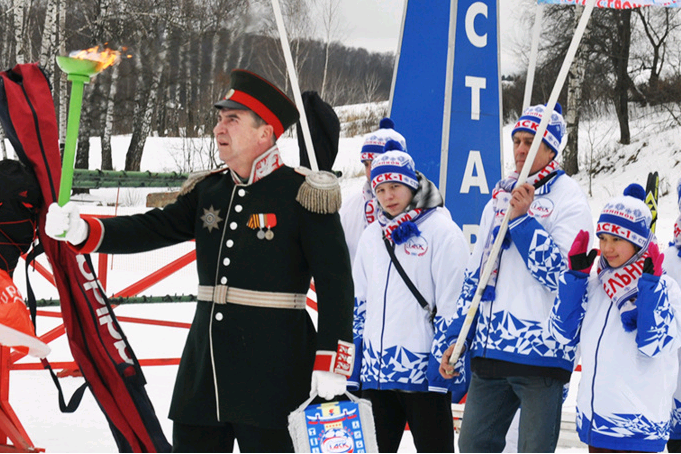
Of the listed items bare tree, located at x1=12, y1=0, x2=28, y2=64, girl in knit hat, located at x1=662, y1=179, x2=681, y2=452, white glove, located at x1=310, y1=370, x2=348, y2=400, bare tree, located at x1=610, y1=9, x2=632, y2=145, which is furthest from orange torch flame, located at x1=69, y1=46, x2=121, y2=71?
bare tree, located at x1=610, y1=9, x2=632, y2=145

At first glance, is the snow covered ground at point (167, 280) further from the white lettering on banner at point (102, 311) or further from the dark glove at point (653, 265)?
the dark glove at point (653, 265)

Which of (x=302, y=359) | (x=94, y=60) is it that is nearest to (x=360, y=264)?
(x=302, y=359)

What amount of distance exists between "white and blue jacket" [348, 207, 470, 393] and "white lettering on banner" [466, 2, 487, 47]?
161 cm

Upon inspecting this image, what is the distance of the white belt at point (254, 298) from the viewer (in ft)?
9.44

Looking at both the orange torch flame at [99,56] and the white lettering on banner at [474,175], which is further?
the white lettering on banner at [474,175]

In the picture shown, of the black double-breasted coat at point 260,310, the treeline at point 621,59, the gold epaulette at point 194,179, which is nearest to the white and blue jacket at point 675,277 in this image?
the black double-breasted coat at point 260,310

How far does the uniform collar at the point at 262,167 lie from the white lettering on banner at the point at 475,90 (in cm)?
252

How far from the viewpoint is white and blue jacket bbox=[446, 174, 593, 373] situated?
345 cm

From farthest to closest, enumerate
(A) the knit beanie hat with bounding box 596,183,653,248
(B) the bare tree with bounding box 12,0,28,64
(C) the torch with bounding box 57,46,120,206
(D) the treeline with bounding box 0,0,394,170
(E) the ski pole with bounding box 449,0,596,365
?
(D) the treeline with bounding box 0,0,394,170 < (B) the bare tree with bounding box 12,0,28,64 < (E) the ski pole with bounding box 449,0,596,365 < (A) the knit beanie hat with bounding box 596,183,653,248 < (C) the torch with bounding box 57,46,120,206

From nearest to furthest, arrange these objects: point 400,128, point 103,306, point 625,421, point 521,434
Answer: point 625,421 → point 521,434 → point 103,306 → point 400,128

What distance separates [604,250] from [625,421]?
2.00 feet

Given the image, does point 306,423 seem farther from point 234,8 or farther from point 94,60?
point 234,8

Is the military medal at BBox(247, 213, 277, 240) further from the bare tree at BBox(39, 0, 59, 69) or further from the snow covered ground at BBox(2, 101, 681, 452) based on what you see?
the bare tree at BBox(39, 0, 59, 69)

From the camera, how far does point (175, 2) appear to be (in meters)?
21.5
